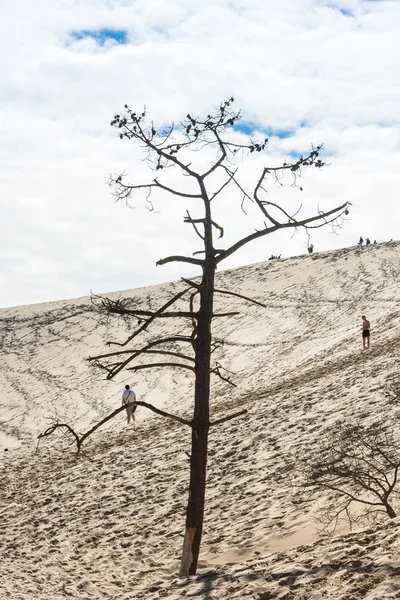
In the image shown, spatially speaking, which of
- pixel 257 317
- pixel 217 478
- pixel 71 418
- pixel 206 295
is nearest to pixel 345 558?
pixel 206 295

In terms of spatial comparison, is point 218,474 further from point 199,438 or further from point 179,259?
point 179,259

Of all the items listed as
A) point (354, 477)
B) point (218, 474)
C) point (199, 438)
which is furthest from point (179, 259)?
point (218, 474)

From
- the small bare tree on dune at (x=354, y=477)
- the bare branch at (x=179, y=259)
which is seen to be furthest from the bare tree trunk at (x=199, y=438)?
the small bare tree on dune at (x=354, y=477)

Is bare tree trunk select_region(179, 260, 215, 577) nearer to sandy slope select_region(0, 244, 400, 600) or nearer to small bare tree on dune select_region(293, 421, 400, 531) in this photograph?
sandy slope select_region(0, 244, 400, 600)

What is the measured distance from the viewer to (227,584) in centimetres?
798

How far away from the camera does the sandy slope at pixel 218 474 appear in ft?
27.0

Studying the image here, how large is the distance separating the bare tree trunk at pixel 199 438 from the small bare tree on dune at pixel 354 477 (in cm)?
171

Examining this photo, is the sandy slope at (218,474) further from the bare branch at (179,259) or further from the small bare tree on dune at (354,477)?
the bare branch at (179,259)

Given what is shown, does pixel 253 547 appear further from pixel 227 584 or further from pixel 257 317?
pixel 257 317

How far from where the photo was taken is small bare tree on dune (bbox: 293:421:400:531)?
969 centimetres

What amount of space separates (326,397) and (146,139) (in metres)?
11.0

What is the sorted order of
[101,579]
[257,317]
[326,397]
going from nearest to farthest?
1. [101,579]
2. [326,397]
3. [257,317]

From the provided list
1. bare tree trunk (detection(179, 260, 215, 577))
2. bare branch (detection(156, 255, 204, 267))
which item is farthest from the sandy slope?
bare branch (detection(156, 255, 204, 267))

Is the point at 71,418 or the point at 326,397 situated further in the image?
the point at 71,418
